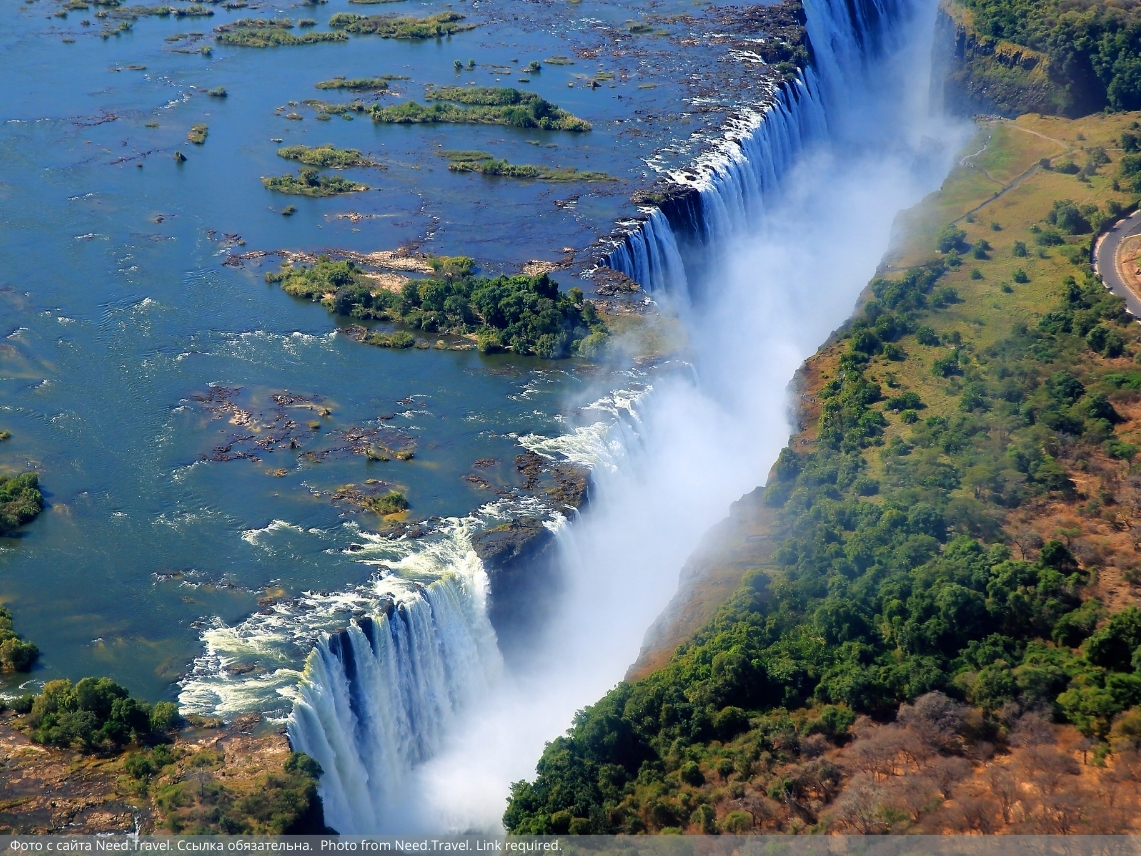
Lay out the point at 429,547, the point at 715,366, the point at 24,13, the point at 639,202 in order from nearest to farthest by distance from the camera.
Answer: the point at 429,547 → the point at 715,366 → the point at 639,202 → the point at 24,13

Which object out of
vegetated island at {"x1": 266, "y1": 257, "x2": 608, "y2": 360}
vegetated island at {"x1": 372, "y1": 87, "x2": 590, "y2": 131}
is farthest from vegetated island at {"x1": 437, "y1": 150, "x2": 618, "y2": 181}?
vegetated island at {"x1": 266, "y1": 257, "x2": 608, "y2": 360}

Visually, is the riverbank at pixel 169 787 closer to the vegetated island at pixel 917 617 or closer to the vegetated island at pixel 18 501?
the vegetated island at pixel 917 617

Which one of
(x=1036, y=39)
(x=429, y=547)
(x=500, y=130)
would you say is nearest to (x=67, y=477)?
(x=429, y=547)

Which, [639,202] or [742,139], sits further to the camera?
[742,139]

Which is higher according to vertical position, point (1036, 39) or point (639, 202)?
point (1036, 39)

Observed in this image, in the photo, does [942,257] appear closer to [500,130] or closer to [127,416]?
[500,130]

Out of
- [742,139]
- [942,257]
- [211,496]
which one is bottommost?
[211,496]
